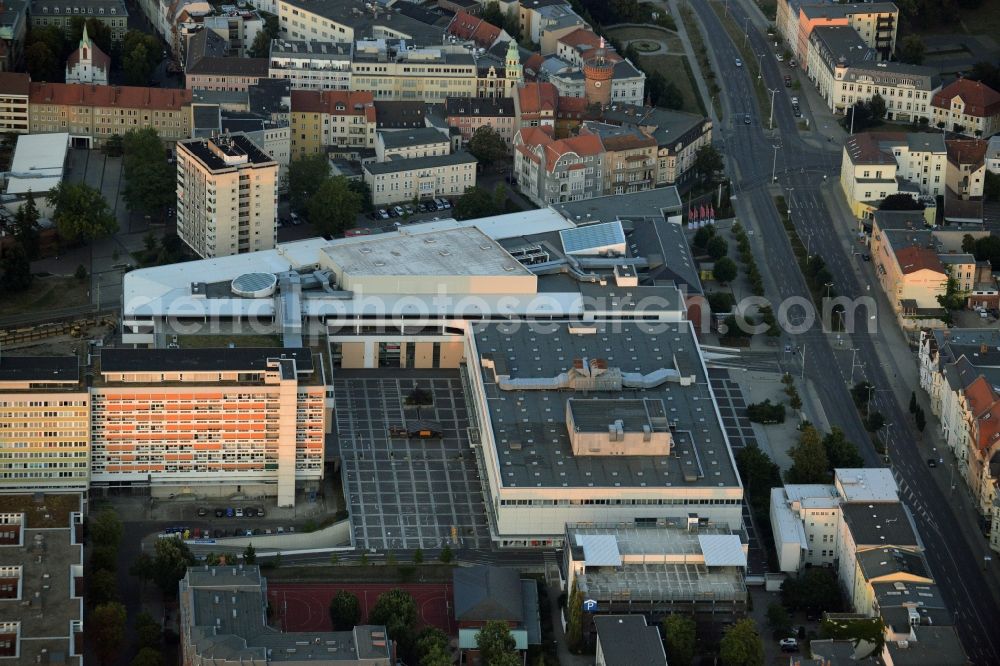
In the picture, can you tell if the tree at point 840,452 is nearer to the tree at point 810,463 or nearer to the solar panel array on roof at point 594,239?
the tree at point 810,463

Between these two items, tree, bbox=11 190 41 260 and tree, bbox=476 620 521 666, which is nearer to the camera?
tree, bbox=476 620 521 666

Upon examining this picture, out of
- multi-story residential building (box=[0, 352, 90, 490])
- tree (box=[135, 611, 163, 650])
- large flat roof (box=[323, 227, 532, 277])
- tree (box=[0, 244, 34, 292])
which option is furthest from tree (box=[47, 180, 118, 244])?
tree (box=[135, 611, 163, 650])

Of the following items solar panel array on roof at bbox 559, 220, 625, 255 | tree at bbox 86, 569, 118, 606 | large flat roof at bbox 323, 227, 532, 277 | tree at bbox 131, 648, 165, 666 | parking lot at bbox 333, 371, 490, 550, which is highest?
large flat roof at bbox 323, 227, 532, 277

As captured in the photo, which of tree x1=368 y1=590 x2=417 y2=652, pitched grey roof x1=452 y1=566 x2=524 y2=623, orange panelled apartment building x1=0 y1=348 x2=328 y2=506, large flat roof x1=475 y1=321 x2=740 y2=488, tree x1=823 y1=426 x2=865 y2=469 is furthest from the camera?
tree x1=823 y1=426 x2=865 y2=469

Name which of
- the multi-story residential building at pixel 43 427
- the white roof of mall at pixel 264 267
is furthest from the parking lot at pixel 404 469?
the multi-story residential building at pixel 43 427

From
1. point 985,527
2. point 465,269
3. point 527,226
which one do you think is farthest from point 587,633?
point 527,226

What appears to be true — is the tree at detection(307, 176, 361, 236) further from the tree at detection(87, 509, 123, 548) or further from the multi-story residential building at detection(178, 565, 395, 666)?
the multi-story residential building at detection(178, 565, 395, 666)

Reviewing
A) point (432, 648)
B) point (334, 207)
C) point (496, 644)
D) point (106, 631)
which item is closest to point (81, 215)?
point (334, 207)

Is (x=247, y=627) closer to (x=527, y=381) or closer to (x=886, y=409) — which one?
(x=527, y=381)
